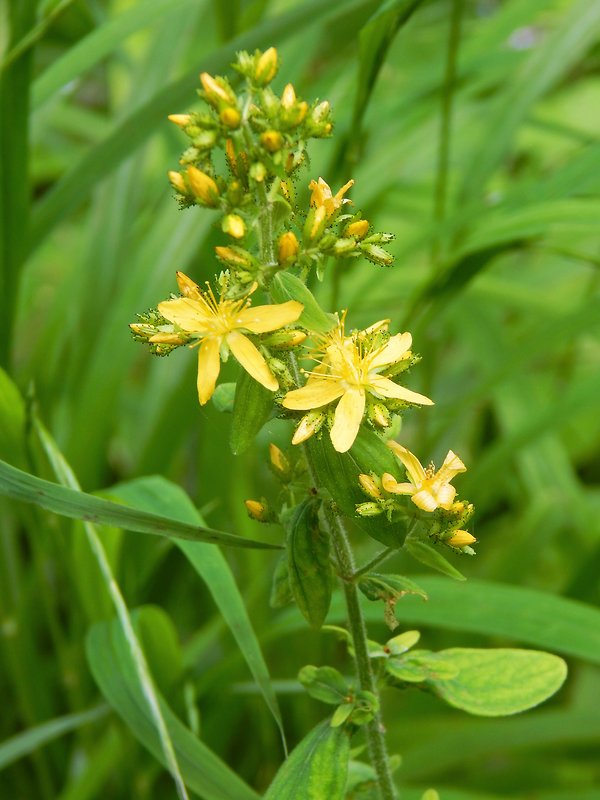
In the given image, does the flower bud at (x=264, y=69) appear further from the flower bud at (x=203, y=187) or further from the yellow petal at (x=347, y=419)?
the yellow petal at (x=347, y=419)

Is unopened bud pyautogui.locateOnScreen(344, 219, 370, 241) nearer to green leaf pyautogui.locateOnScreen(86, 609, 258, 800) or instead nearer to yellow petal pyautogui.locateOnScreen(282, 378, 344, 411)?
yellow petal pyautogui.locateOnScreen(282, 378, 344, 411)

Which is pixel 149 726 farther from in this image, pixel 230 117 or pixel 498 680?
pixel 230 117

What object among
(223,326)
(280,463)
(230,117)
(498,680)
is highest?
(230,117)

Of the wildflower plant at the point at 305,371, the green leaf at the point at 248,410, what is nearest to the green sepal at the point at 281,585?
the wildflower plant at the point at 305,371

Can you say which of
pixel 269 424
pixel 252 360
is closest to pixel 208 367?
pixel 252 360

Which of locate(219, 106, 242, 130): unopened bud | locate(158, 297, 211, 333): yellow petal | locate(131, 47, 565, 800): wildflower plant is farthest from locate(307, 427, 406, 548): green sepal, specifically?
locate(219, 106, 242, 130): unopened bud

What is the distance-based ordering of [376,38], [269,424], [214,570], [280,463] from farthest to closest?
[269,424], [376,38], [214,570], [280,463]
